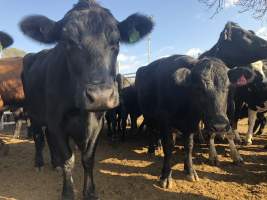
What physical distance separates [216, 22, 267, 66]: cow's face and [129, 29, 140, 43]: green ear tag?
14.2 feet

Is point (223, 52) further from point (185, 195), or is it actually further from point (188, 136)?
point (185, 195)

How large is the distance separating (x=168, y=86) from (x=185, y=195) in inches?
72.8

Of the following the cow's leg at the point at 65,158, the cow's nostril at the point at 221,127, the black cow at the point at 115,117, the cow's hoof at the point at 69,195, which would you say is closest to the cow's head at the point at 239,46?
the black cow at the point at 115,117

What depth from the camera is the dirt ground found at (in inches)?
203

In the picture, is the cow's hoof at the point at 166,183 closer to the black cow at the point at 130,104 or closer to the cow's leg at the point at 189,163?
the cow's leg at the point at 189,163

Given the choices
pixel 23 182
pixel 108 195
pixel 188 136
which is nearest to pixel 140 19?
pixel 188 136

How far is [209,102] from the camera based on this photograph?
510 centimetres

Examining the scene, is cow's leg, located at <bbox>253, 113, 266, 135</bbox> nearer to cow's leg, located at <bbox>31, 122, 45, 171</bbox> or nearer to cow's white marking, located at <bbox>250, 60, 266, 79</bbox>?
cow's white marking, located at <bbox>250, 60, 266, 79</bbox>

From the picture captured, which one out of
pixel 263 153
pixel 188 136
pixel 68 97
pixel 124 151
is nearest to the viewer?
pixel 68 97

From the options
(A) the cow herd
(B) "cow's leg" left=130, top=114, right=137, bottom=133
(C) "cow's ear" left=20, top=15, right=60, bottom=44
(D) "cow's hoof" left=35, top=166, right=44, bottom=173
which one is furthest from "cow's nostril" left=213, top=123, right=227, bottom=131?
(B) "cow's leg" left=130, top=114, right=137, bottom=133

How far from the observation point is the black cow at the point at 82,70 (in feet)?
12.0

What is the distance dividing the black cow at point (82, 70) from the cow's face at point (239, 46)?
426 cm

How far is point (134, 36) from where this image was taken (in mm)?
4719

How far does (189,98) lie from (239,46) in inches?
138
